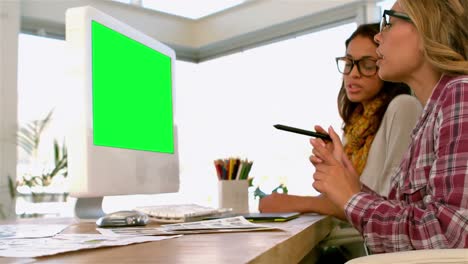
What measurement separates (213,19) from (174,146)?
110 inches

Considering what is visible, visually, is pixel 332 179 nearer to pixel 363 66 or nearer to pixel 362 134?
pixel 362 134

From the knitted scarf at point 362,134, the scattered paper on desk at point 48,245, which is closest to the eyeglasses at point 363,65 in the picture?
the knitted scarf at point 362,134

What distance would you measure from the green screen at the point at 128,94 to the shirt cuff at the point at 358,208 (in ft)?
1.96

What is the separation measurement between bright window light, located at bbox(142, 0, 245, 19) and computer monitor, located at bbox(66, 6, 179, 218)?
8.41 feet

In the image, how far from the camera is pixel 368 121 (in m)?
1.83

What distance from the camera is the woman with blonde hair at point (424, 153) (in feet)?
2.69

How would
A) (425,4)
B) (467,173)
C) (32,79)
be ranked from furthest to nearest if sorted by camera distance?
(32,79) < (425,4) < (467,173)

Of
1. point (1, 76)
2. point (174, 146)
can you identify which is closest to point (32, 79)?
point (1, 76)

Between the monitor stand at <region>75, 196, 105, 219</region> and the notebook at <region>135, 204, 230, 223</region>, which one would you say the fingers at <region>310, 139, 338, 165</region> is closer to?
the notebook at <region>135, 204, 230, 223</region>

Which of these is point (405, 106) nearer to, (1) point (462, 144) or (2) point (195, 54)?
(1) point (462, 144)

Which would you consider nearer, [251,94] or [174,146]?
[174,146]

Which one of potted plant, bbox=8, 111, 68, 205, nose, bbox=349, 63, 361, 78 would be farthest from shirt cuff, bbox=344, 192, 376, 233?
potted plant, bbox=8, 111, 68, 205

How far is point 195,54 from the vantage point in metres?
4.51

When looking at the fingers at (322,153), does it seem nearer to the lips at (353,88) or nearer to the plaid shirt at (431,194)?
the plaid shirt at (431,194)
